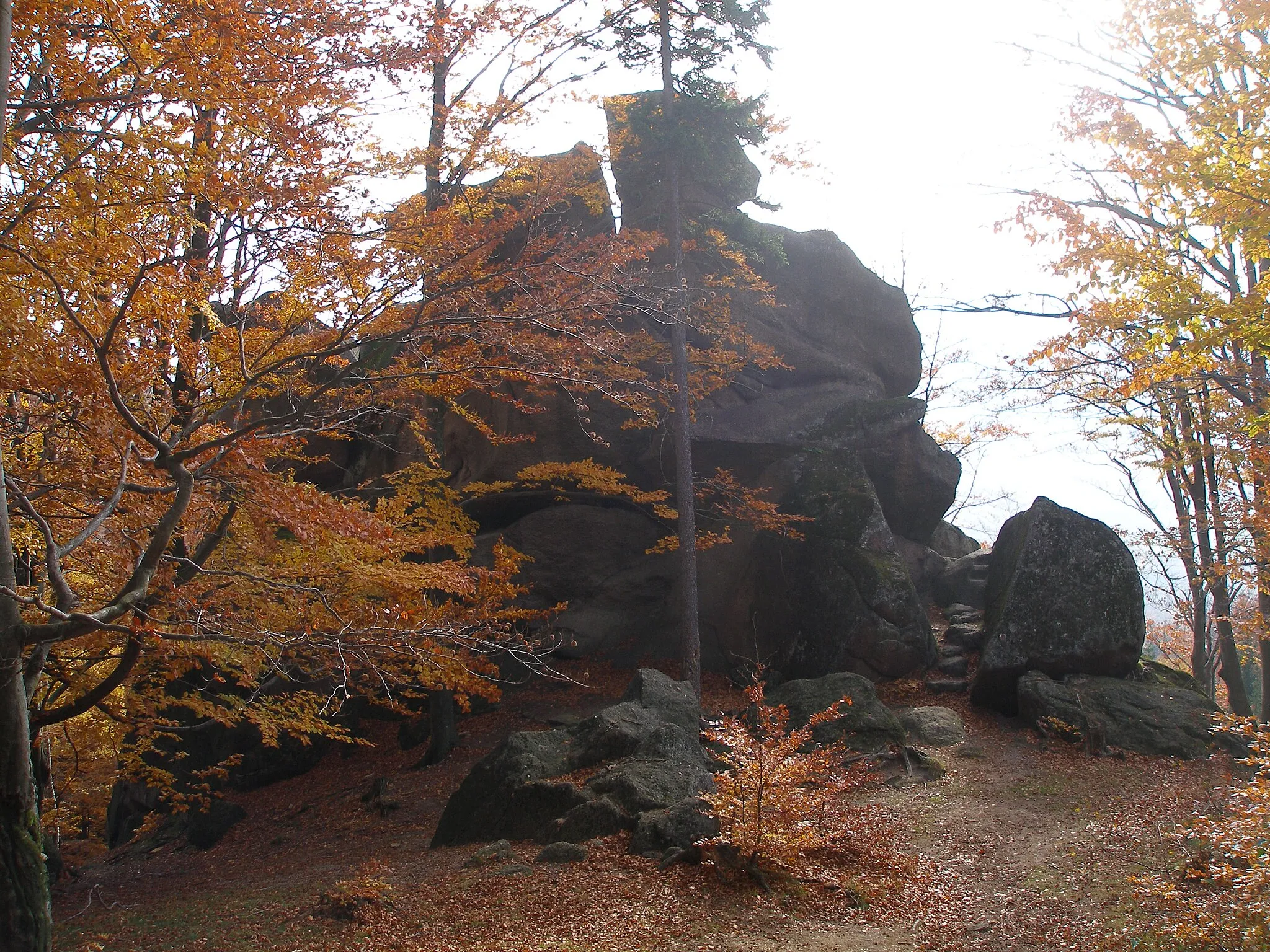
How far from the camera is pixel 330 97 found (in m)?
8.39

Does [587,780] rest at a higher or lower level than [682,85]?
lower

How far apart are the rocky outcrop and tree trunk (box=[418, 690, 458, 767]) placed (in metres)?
4.56

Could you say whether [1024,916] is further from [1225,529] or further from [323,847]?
[1225,529]

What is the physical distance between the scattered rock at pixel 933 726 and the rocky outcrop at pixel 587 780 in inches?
143

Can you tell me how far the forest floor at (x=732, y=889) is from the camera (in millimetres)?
6922

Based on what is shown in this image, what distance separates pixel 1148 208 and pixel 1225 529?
611 cm

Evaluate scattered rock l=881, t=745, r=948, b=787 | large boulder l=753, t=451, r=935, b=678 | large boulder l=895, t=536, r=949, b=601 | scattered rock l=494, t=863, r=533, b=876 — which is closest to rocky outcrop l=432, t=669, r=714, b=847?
scattered rock l=494, t=863, r=533, b=876

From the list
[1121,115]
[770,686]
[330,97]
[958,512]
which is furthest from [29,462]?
[958,512]

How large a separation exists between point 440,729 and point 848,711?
708 cm

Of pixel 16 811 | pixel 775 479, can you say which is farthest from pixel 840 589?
pixel 16 811

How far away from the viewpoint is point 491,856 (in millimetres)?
8812

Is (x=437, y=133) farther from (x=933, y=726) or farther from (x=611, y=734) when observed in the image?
(x=933, y=726)

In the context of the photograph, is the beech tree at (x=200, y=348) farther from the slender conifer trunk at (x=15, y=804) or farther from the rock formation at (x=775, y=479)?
the rock formation at (x=775, y=479)

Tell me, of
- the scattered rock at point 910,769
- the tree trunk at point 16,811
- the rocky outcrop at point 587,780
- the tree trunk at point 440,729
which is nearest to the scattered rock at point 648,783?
the rocky outcrop at point 587,780
